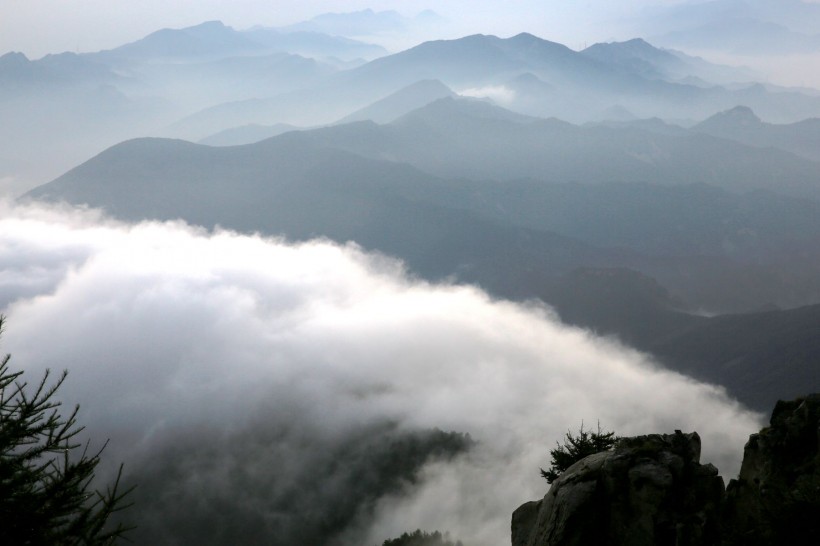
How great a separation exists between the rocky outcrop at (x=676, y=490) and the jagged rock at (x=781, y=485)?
0.15 feet

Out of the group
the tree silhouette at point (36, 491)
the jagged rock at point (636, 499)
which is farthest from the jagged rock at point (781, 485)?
the tree silhouette at point (36, 491)

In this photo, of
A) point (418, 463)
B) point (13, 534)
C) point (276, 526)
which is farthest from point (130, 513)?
point (13, 534)

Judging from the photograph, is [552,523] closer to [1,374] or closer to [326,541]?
[1,374]

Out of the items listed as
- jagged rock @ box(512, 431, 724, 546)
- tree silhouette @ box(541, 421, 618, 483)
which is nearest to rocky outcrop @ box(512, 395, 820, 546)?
jagged rock @ box(512, 431, 724, 546)

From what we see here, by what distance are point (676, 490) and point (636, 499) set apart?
200 centimetres

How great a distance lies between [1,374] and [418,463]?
180 meters

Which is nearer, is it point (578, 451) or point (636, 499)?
point (636, 499)

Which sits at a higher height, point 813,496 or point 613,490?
point 613,490

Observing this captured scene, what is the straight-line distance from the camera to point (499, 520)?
148m

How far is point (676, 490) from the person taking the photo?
29.7 m

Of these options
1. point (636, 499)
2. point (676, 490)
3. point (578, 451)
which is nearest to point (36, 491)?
point (636, 499)

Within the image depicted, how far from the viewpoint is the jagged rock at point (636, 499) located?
28.3 meters

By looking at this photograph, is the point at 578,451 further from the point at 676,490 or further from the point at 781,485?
the point at 781,485

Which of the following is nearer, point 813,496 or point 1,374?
point 1,374
